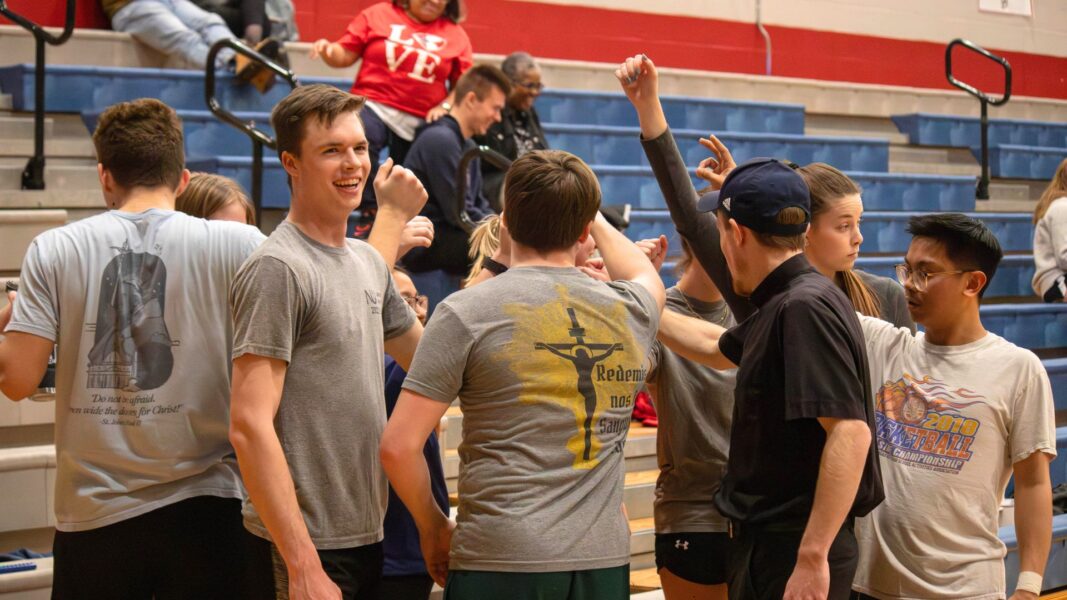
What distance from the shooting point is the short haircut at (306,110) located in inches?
84.4

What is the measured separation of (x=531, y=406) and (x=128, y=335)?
0.91 meters

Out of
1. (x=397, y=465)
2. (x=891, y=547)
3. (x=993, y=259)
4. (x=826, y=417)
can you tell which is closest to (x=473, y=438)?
(x=397, y=465)

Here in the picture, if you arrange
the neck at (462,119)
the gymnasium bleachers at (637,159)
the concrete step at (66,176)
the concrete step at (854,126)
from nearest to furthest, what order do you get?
the gymnasium bleachers at (637,159) → the neck at (462,119) → the concrete step at (66,176) → the concrete step at (854,126)

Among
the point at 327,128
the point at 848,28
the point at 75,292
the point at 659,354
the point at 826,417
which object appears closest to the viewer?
the point at 826,417

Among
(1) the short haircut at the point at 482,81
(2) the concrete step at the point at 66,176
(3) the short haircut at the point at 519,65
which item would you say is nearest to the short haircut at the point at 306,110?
(1) the short haircut at the point at 482,81

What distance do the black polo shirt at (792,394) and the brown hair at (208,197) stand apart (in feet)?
4.81

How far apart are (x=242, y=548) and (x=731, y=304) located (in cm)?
116

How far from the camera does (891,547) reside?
2434mm

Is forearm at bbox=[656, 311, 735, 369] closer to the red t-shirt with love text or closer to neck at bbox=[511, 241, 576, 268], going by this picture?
neck at bbox=[511, 241, 576, 268]

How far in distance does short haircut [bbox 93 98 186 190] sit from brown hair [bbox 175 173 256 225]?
50 centimetres

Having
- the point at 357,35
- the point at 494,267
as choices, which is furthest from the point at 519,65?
the point at 494,267

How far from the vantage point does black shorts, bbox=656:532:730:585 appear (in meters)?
2.57

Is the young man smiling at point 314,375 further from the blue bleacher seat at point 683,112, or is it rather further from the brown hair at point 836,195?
the blue bleacher seat at point 683,112

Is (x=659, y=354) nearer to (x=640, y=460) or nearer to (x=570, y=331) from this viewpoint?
(x=570, y=331)
